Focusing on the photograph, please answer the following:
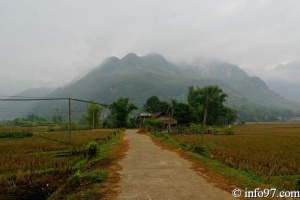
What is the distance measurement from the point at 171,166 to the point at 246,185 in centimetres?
423

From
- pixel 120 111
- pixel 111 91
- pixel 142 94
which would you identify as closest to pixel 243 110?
pixel 142 94

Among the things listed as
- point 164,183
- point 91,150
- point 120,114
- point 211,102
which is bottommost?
point 164,183

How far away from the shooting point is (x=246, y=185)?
9.09 meters

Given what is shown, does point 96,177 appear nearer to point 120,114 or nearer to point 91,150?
point 91,150

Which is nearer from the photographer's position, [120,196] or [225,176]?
[120,196]

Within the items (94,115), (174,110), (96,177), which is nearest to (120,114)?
(94,115)

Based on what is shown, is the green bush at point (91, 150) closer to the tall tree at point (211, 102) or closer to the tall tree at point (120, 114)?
the tall tree at point (120, 114)

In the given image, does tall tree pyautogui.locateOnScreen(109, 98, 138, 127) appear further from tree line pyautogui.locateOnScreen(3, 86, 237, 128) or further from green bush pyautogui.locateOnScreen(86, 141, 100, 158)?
green bush pyautogui.locateOnScreen(86, 141, 100, 158)

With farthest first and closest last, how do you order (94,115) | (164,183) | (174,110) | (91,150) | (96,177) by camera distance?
1. (94,115)
2. (174,110)
3. (91,150)
4. (96,177)
5. (164,183)

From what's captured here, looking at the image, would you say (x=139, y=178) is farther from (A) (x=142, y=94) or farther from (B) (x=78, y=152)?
(A) (x=142, y=94)

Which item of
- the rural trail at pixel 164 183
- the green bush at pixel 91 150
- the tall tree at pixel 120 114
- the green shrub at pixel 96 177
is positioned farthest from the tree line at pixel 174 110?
the green shrub at pixel 96 177

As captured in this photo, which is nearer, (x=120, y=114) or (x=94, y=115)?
(x=120, y=114)

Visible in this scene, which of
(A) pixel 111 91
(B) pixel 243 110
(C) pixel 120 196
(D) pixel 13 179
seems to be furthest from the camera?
(A) pixel 111 91

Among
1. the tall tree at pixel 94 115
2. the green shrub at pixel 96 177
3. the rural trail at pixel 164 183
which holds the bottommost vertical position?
the rural trail at pixel 164 183
